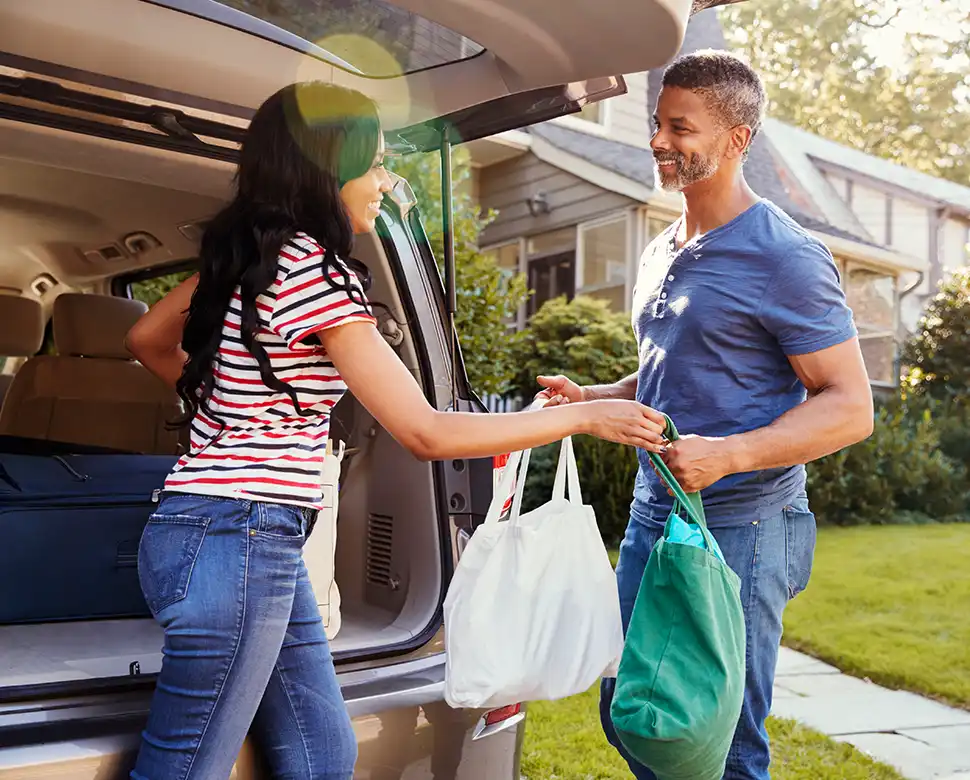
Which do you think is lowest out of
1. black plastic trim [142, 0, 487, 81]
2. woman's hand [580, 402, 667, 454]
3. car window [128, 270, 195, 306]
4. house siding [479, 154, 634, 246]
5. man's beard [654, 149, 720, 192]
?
woman's hand [580, 402, 667, 454]

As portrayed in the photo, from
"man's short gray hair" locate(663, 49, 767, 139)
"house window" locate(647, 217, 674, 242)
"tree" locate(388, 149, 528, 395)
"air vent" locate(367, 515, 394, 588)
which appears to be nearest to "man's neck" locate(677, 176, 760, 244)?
"man's short gray hair" locate(663, 49, 767, 139)

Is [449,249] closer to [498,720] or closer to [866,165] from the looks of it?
[498,720]

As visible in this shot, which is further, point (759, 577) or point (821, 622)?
point (821, 622)

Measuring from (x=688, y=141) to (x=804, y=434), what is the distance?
2.22 feet

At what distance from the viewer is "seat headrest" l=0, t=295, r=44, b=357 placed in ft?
14.6

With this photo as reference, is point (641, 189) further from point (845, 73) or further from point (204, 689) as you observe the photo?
point (845, 73)

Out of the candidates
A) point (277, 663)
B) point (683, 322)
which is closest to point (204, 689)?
point (277, 663)

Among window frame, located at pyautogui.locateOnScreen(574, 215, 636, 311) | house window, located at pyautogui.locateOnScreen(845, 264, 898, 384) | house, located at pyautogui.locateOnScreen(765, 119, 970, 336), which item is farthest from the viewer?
house, located at pyautogui.locateOnScreen(765, 119, 970, 336)

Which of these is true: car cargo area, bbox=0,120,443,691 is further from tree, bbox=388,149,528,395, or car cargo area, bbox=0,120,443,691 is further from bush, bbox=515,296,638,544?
bush, bbox=515,296,638,544

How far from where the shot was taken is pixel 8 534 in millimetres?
2867

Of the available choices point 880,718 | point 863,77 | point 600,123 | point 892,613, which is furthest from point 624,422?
point 863,77

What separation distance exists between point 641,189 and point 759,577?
1039 centimetres

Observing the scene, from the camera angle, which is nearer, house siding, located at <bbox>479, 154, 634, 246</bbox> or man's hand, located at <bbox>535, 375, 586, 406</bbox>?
man's hand, located at <bbox>535, 375, 586, 406</bbox>

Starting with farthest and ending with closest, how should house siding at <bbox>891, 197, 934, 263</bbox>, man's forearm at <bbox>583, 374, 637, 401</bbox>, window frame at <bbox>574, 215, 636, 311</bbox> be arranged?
house siding at <bbox>891, 197, 934, 263</bbox> → window frame at <bbox>574, 215, 636, 311</bbox> → man's forearm at <bbox>583, 374, 637, 401</bbox>
